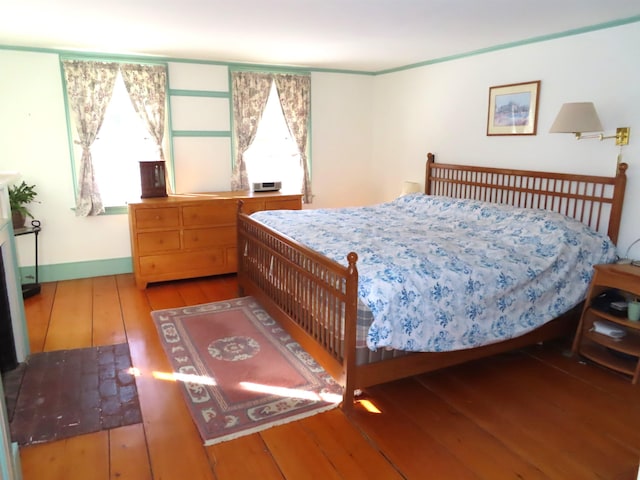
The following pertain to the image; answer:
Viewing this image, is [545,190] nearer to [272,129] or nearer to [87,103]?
[272,129]

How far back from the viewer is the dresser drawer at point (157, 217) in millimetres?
4344

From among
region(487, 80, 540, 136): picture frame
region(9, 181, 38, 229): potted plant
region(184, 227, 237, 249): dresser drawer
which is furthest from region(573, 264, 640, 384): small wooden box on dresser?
region(9, 181, 38, 229): potted plant

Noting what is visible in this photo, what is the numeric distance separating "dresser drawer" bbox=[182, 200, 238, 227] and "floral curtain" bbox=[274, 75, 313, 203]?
40.3 inches

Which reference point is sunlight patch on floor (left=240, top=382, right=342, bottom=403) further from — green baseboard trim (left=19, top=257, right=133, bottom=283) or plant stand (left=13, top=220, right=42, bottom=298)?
green baseboard trim (left=19, top=257, right=133, bottom=283)

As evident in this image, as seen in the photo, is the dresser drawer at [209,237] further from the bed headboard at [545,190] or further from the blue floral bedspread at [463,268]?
the bed headboard at [545,190]

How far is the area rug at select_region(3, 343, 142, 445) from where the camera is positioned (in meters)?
Result: 2.34

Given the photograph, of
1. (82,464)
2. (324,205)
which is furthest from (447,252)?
(324,205)

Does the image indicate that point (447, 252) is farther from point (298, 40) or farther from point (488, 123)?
point (298, 40)

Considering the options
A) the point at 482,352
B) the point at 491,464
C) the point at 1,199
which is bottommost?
the point at 491,464

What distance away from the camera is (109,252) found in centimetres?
485

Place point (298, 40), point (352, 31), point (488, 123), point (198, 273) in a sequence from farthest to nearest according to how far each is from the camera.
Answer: point (198, 273) < point (488, 123) < point (298, 40) < point (352, 31)

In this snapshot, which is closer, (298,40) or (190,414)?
(190,414)

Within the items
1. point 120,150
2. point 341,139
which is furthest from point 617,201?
point 120,150

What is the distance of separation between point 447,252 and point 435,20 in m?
1.65
